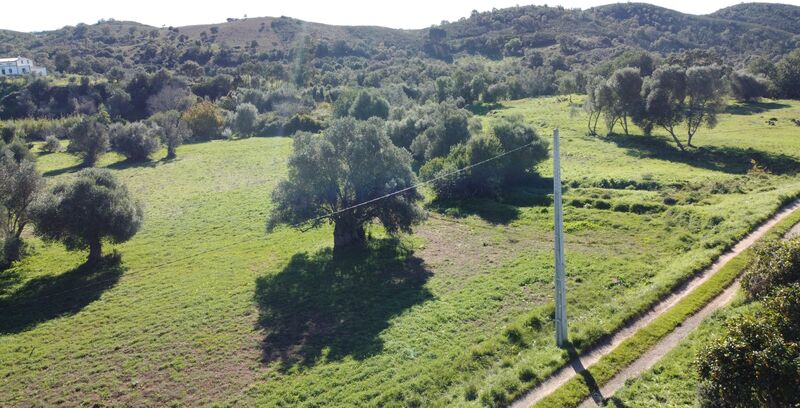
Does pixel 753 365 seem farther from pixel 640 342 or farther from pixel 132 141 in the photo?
pixel 132 141

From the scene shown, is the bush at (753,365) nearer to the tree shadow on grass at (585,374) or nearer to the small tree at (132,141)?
the tree shadow on grass at (585,374)

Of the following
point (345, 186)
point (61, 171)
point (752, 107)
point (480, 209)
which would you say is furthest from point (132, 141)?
point (752, 107)

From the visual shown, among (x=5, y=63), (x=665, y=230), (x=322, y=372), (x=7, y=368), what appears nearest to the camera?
(x=322, y=372)

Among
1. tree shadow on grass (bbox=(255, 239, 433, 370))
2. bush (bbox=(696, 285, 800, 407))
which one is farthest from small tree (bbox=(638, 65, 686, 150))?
bush (bbox=(696, 285, 800, 407))

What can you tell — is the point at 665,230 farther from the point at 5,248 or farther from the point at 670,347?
the point at 5,248

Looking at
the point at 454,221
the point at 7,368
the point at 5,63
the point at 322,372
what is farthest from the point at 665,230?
the point at 5,63

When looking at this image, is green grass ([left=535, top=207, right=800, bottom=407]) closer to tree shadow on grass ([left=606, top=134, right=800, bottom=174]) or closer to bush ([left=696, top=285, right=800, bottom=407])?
bush ([left=696, top=285, right=800, bottom=407])

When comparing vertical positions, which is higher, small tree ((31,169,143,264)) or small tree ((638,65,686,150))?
small tree ((638,65,686,150))
